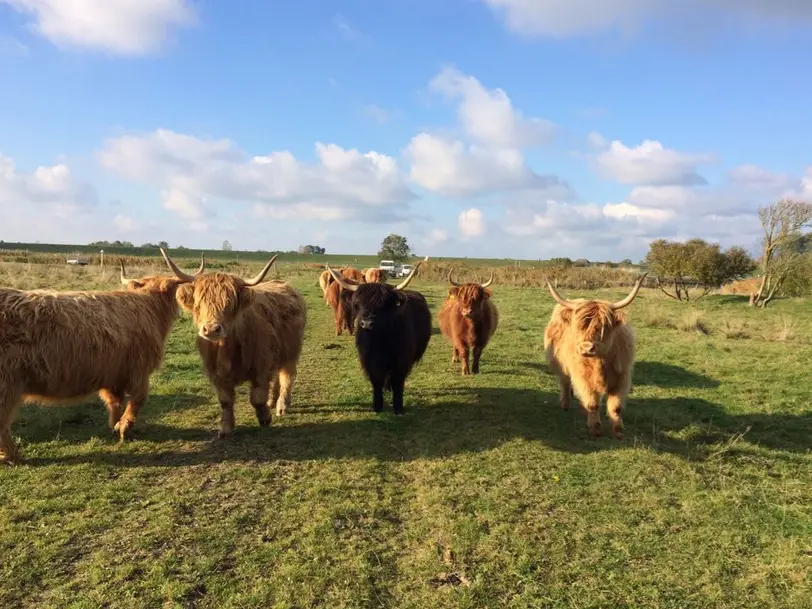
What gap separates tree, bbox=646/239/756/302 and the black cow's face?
21.1 m

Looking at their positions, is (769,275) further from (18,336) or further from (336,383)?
(18,336)

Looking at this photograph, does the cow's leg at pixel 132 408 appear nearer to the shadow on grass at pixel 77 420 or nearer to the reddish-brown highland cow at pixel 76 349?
the reddish-brown highland cow at pixel 76 349

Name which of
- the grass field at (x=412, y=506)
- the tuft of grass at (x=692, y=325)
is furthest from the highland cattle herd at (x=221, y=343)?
the tuft of grass at (x=692, y=325)

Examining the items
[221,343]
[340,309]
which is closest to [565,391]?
[221,343]

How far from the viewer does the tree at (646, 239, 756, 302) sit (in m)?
23.4

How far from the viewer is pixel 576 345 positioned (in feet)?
17.4

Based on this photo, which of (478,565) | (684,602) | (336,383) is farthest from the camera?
(336,383)

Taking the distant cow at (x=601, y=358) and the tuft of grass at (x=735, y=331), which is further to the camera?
the tuft of grass at (x=735, y=331)

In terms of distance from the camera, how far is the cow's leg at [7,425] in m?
4.07

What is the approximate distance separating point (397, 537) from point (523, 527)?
850mm

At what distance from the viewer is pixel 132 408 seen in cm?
494

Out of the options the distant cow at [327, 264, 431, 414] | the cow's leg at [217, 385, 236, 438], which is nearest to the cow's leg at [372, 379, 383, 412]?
the distant cow at [327, 264, 431, 414]

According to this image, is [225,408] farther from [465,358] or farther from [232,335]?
[465,358]

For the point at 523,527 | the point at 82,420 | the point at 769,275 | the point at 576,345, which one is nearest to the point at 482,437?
the point at 576,345
